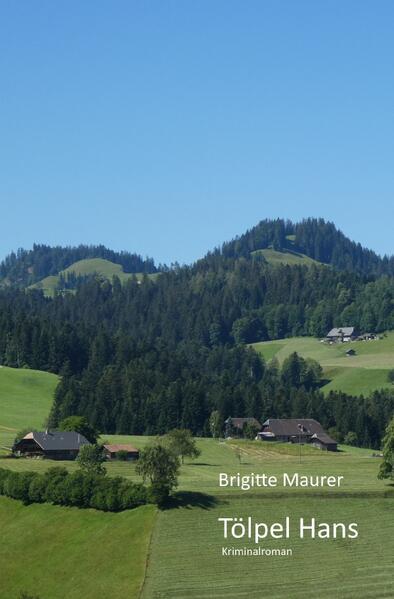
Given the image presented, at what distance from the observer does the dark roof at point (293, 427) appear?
15612cm

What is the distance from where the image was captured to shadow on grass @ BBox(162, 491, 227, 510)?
284ft

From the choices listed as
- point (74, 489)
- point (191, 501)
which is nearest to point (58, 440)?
point (74, 489)

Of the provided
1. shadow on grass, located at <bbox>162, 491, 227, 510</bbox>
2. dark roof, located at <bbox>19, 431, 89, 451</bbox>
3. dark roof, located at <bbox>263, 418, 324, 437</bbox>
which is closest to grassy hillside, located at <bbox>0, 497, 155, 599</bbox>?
shadow on grass, located at <bbox>162, 491, 227, 510</bbox>

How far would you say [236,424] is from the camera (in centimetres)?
16638

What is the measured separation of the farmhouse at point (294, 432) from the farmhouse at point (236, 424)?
4458 millimetres

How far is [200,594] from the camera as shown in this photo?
71938 millimetres

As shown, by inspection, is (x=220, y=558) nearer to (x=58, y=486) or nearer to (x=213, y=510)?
(x=213, y=510)

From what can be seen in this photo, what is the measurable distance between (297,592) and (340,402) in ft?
357

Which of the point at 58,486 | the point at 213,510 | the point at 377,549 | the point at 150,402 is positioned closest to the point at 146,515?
the point at 213,510

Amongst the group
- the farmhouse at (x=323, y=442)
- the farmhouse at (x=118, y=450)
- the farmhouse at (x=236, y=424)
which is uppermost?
the farmhouse at (x=236, y=424)

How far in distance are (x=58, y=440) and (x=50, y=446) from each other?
1974mm

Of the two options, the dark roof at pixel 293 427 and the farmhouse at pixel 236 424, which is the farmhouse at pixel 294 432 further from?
the farmhouse at pixel 236 424

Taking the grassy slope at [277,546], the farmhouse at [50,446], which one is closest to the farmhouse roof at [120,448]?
the farmhouse at [50,446]

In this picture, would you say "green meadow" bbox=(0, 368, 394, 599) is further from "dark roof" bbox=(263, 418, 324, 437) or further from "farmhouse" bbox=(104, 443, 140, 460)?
"dark roof" bbox=(263, 418, 324, 437)
